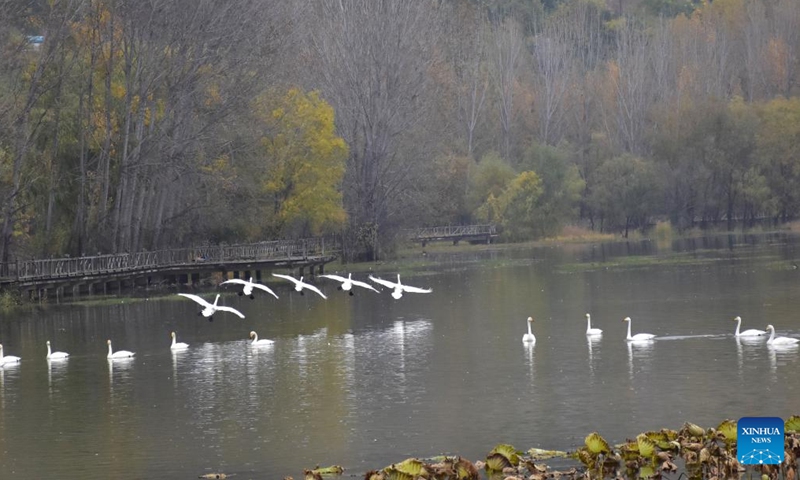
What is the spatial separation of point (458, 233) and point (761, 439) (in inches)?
3102

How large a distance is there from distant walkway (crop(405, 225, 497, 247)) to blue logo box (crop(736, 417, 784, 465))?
74505mm

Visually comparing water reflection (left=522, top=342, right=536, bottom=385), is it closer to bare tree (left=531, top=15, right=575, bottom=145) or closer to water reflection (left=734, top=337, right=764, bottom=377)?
water reflection (left=734, top=337, right=764, bottom=377)

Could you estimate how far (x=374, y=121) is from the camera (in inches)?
2776

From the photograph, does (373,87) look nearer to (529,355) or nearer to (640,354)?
(529,355)

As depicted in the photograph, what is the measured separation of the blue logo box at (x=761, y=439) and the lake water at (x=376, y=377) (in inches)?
326

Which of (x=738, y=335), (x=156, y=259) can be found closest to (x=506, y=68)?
(x=156, y=259)

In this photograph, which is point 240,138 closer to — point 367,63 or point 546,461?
point 367,63

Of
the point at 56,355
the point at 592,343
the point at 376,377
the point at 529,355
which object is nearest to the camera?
the point at 376,377

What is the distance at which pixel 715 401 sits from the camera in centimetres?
2505

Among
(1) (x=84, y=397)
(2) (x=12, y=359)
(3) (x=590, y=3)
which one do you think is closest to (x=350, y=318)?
(2) (x=12, y=359)

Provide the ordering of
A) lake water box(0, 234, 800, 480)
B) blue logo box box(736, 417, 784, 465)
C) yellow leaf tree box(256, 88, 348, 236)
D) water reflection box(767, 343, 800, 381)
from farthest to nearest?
yellow leaf tree box(256, 88, 348, 236) → water reflection box(767, 343, 800, 381) → lake water box(0, 234, 800, 480) → blue logo box box(736, 417, 784, 465)

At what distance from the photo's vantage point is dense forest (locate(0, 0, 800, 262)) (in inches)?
2222

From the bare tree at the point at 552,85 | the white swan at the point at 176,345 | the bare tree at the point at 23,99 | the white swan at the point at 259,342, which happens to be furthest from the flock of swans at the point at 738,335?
the bare tree at the point at 552,85

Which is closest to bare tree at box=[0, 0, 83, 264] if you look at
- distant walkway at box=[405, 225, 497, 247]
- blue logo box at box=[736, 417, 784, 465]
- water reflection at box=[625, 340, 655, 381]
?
water reflection at box=[625, 340, 655, 381]
